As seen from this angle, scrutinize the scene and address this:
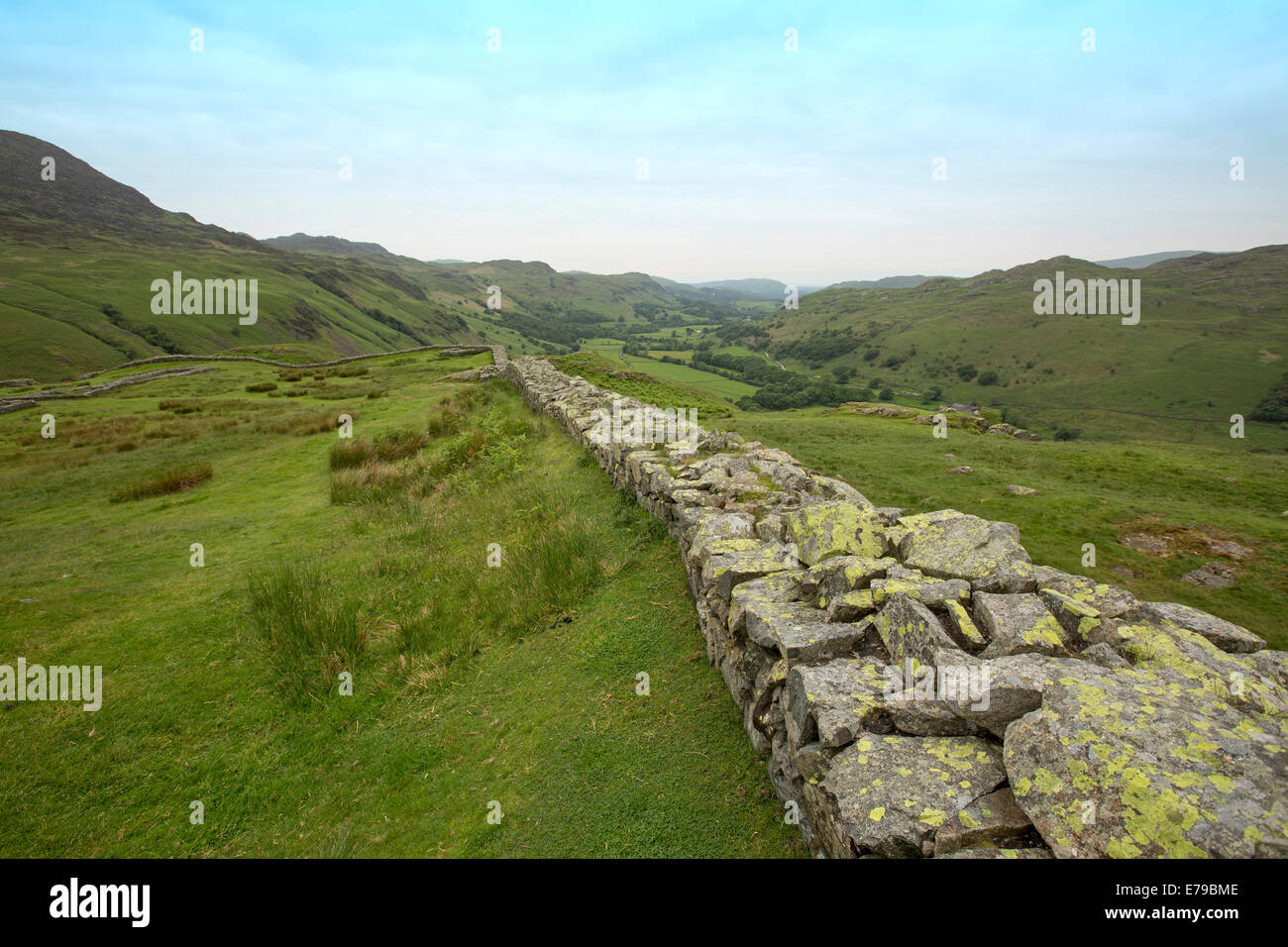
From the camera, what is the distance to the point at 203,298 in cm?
9219

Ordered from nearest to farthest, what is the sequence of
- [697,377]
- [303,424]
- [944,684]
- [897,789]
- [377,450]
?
1. [897,789]
2. [944,684]
3. [377,450]
4. [303,424]
5. [697,377]

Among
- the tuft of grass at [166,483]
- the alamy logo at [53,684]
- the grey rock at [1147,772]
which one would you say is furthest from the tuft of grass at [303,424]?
the grey rock at [1147,772]

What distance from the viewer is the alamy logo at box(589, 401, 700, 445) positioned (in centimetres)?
1265

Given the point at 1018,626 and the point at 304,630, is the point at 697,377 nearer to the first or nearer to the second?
the point at 304,630

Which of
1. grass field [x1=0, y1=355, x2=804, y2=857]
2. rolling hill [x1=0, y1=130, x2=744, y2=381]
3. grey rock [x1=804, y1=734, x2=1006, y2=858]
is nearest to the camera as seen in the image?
grey rock [x1=804, y1=734, x2=1006, y2=858]

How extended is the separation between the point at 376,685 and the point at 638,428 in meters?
8.60

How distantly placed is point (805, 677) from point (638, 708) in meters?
2.48

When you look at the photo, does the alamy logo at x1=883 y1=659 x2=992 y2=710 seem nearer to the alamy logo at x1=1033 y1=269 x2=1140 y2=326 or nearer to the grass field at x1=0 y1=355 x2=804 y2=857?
the grass field at x1=0 y1=355 x2=804 y2=857

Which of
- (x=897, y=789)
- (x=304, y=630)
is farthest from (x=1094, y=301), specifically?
(x=304, y=630)

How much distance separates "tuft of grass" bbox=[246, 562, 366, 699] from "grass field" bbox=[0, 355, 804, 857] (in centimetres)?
3

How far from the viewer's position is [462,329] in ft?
508
